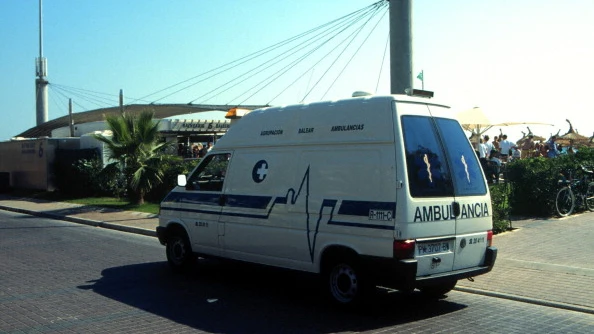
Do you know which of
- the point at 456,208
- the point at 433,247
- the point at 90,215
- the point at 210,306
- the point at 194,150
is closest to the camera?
the point at 433,247

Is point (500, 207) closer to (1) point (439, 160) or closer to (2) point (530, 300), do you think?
(2) point (530, 300)

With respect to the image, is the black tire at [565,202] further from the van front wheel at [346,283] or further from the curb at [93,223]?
the curb at [93,223]

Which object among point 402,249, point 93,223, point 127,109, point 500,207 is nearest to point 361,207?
point 402,249

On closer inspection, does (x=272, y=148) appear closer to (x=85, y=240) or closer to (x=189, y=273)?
(x=189, y=273)

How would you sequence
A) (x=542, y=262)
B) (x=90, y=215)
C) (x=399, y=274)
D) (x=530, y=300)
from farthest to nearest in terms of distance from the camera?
(x=90, y=215)
(x=542, y=262)
(x=530, y=300)
(x=399, y=274)

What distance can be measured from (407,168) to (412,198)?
13.7 inches

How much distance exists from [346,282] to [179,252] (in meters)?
3.53

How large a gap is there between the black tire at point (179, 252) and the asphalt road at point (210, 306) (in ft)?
0.72

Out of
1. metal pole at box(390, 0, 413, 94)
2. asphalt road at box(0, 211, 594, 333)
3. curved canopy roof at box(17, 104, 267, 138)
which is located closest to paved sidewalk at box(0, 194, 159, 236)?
asphalt road at box(0, 211, 594, 333)

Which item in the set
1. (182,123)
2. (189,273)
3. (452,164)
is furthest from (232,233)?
(182,123)

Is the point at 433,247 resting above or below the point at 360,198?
below

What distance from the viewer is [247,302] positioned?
7.82 meters

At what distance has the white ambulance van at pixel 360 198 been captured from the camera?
6.82 metres

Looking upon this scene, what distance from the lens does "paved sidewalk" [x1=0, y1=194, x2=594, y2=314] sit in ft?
26.5
